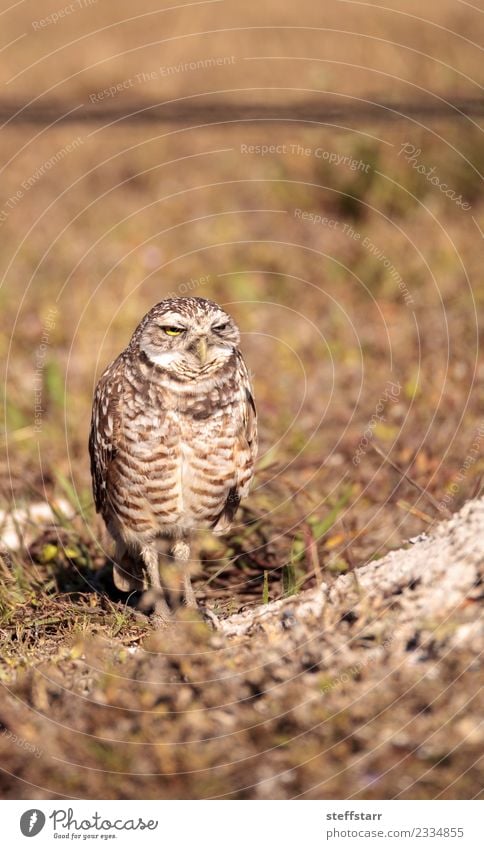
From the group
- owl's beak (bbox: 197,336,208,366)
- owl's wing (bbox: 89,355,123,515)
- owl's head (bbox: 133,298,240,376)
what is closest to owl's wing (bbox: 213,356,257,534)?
owl's head (bbox: 133,298,240,376)

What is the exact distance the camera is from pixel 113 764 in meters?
3.42

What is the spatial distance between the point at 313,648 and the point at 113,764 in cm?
86

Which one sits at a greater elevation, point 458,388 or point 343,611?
point 458,388

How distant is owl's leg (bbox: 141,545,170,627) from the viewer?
165 inches

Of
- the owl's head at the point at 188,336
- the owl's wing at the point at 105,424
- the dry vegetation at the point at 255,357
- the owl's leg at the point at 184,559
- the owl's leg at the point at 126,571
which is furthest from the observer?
the owl's leg at the point at 126,571

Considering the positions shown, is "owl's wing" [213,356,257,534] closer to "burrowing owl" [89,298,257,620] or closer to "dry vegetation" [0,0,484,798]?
"burrowing owl" [89,298,257,620]

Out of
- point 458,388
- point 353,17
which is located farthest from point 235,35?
point 458,388

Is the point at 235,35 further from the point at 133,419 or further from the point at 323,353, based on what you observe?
the point at 133,419

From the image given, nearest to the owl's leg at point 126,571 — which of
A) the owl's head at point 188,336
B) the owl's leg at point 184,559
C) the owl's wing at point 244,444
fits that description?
the owl's leg at point 184,559

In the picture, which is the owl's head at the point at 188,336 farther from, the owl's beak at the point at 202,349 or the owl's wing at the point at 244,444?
the owl's wing at the point at 244,444

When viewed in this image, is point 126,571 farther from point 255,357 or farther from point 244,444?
point 255,357

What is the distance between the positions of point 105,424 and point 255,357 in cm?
317

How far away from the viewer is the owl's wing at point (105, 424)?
4156 millimetres

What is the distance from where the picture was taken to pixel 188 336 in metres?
3.86
